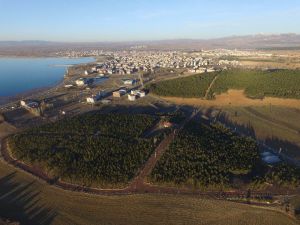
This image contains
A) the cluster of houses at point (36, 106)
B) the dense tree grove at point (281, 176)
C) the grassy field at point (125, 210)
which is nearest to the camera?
the grassy field at point (125, 210)

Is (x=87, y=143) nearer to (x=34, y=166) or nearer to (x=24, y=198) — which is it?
(x=34, y=166)

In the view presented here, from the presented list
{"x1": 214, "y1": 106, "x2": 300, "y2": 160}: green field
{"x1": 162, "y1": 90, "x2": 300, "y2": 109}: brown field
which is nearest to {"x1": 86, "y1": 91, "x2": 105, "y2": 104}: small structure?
{"x1": 162, "y1": 90, "x2": 300, "y2": 109}: brown field

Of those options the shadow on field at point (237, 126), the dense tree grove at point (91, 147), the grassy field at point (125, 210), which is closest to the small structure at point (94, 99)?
the dense tree grove at point (91, 147)

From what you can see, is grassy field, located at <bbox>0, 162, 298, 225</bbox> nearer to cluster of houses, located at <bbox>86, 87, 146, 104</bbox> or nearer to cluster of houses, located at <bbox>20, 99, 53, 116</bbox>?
cluster of houses, located at <bbox>20, 99, 53, 116</bbox>

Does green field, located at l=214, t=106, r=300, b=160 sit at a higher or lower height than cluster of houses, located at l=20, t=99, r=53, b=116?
lower

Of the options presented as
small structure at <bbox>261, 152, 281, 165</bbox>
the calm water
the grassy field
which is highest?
small structure at <bbox>261, 152, 281, 165</bbox>

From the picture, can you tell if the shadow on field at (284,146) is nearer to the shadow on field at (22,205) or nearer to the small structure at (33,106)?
the shadow on field at (22,205)

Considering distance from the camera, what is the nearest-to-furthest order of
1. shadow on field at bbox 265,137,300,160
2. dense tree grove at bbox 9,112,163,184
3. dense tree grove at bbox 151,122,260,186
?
dense tree grove at bbox 151,122,260,186 → dense tree grove at bbox 9,112,163,184 → shadow on field at bbox 265,137,300,160
